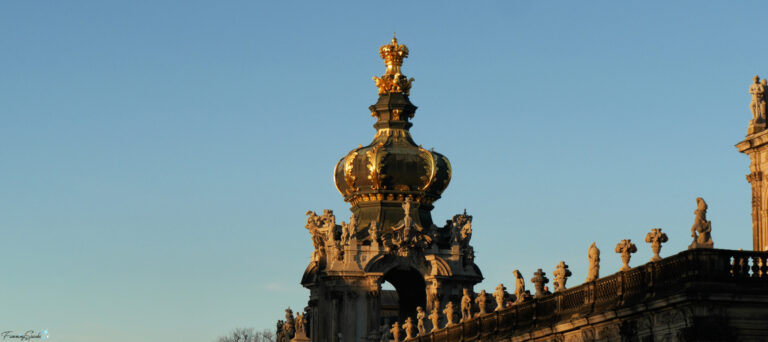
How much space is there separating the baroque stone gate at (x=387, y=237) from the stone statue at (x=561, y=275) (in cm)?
3611

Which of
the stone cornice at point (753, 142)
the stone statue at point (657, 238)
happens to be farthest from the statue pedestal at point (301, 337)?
the stone statue at point (657, 238)

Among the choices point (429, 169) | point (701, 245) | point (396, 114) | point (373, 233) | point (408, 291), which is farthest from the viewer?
point (408, 291)

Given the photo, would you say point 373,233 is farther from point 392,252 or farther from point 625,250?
point 625,250

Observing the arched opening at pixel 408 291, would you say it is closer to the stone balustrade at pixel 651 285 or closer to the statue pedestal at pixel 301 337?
the statue pedestal at pixel 301 337

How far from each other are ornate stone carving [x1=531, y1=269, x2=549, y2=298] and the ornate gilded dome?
3628 cm

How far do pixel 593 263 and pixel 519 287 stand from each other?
11.7 metres

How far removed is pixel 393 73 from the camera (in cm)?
12294

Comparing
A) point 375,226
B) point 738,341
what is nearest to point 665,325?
point 738,341

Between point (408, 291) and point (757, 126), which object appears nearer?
point (757, 126)

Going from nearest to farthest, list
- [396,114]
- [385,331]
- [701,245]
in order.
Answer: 1. [701,245]
2. [385,331]
3. [396,114]

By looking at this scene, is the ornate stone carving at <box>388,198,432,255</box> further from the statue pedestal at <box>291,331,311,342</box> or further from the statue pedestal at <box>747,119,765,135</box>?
the statue pedestal at <box>747,119,765,135</box>

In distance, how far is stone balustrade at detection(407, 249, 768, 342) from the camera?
6312cm

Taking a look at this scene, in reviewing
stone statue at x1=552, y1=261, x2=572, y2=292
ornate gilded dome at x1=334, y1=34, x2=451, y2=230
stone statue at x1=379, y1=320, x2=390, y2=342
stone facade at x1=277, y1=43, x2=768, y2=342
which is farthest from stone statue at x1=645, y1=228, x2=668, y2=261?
ornate gilded dome at x1=334, y1=34, x2=451, y2=230

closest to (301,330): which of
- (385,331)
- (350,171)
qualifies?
(350,171)
